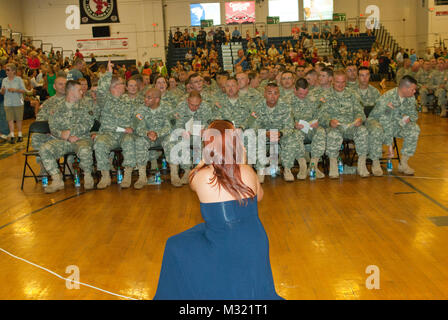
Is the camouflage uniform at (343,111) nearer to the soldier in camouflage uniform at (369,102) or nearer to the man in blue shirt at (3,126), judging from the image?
the soldier in camouflage uniform at (369,102)

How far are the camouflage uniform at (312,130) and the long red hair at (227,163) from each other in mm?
3951

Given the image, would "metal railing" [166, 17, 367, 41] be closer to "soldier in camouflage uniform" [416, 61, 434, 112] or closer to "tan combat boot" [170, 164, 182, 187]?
"soldier in camouflage uniform" [416, 61, 434, 112]

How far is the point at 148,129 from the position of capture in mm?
6801

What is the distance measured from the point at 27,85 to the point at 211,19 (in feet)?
45.7

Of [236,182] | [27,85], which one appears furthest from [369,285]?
[27,85]

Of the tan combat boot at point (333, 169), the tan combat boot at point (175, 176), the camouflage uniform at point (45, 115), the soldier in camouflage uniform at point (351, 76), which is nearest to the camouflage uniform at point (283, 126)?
the tan combat boot at point (333, 169)

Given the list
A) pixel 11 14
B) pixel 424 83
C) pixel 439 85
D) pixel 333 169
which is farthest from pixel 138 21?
pixel 333 169

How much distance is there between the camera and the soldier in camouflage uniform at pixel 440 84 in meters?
12.1

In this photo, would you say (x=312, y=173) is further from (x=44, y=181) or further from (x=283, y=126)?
(x=44, y=181)

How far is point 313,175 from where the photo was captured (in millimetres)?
6570

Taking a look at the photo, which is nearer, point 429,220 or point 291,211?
point 429,220

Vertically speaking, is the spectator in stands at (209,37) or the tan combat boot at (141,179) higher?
the spectator in stands at (209,37)

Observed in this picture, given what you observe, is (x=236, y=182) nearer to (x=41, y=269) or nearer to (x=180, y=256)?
(x=180, y=256)

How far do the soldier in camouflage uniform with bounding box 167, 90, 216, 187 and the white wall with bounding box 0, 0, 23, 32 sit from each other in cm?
1953
